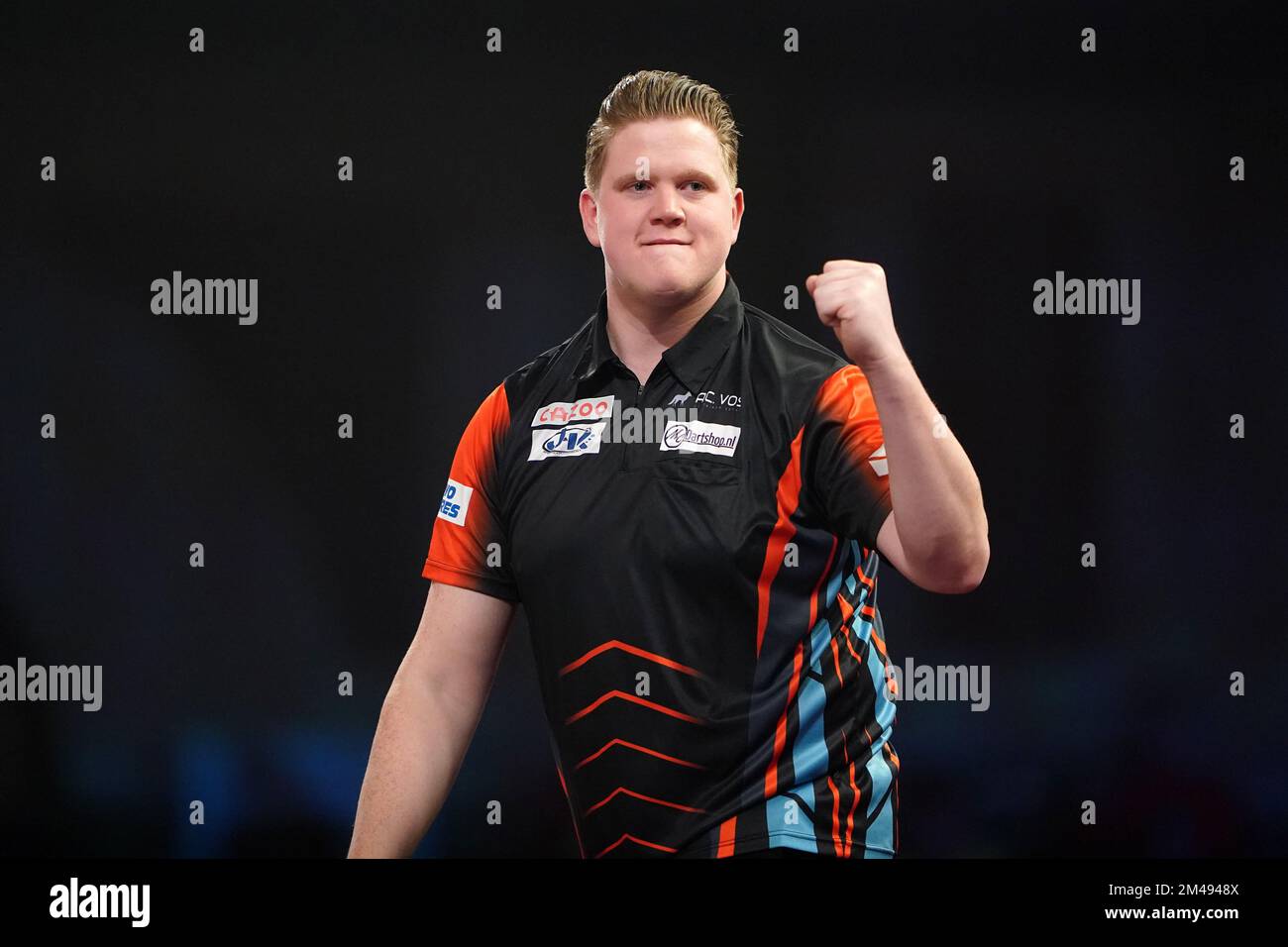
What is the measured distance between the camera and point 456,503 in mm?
2396

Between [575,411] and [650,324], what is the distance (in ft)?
0.72

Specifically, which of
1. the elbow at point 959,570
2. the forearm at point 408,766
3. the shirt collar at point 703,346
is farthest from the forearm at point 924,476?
the forearm at point 408,766

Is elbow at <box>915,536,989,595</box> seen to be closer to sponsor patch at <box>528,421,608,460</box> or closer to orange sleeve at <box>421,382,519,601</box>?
sponsor patch at <box>528,421,608,460</box>

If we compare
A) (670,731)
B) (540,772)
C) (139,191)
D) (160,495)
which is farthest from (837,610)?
(139,191)

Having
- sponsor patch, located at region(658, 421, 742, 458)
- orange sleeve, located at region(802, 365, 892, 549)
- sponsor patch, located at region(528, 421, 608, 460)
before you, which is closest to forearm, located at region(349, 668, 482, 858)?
sponsor patch, located at region(528, 421, 608, 460)

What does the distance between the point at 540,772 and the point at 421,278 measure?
4.31ft

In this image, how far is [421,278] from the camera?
124 inches

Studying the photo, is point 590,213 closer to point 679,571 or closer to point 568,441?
point 568,441

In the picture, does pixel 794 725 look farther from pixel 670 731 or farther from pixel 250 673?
pixel 250 673

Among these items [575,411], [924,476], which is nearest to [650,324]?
[575,411]

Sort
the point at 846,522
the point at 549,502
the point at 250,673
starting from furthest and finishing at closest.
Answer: the point at 250,673, the point at 549,502, the point at 846,522

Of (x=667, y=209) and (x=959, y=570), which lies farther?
(x=667, y=209)

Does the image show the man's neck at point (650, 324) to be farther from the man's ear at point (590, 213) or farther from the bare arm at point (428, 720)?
the bare arm at point (428, 720)

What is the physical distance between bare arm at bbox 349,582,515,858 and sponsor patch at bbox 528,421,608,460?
30 cm
